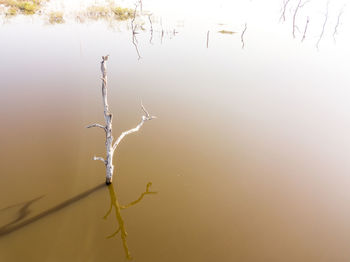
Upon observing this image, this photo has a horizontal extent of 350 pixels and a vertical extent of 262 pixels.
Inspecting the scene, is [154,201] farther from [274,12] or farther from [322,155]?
[274,12]

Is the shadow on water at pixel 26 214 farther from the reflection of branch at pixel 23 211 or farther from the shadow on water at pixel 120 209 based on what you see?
the shadow on water at pixel 120 209

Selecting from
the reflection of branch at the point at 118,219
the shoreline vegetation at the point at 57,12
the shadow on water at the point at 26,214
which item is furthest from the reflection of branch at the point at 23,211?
the shoreline vegetation at the point at 57,12

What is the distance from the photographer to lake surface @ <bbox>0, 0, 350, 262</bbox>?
169 inches

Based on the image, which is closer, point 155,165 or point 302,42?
point 155,165

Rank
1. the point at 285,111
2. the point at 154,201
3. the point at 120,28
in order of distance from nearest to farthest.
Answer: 1. the point at 154,201
2. the point at 285,111
3. the point at 120,28

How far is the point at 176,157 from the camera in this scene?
6004 millimetres

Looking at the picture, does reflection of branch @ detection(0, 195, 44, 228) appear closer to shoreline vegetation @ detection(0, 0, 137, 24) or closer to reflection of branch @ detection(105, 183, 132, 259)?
reflection of branch @ detection(105, 183, 132, 259)

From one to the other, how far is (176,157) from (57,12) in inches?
653

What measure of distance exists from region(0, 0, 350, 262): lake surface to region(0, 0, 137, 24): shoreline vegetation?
5631mm

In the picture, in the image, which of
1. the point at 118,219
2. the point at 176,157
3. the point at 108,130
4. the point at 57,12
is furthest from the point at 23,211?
the point at 57,12

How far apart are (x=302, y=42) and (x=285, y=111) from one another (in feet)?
30.4

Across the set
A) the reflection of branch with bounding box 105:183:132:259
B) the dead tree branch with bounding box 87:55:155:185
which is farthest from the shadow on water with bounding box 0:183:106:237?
the dead tree branch with bounding box 87:55:155:185

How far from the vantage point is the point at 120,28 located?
1577 cm

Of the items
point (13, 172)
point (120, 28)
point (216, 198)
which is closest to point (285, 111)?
point (216, 198)
